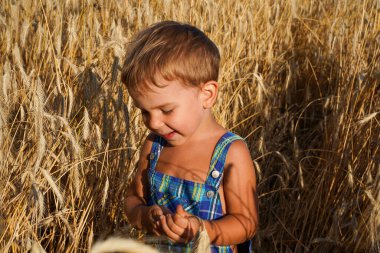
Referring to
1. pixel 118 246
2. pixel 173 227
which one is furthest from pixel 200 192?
pixel 118 246

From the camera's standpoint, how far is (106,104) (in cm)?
184

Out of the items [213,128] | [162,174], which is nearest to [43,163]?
[162,174]

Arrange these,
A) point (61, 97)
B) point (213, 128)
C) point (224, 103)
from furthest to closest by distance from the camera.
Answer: point (224, 103), point (61, 97), point (213, 128)

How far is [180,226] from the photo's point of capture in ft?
4.14

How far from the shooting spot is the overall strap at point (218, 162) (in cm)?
149

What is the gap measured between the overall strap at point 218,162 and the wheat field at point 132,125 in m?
0.34

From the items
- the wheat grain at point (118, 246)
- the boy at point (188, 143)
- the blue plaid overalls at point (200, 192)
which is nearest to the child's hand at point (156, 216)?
the boy at point (188, 143)

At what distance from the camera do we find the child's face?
1426 millimetres

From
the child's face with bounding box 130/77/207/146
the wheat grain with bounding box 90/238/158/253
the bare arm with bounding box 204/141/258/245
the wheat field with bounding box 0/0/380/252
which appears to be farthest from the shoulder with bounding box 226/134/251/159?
the wheat grain with bounding box 90/238/158/253

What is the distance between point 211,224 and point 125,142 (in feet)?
2.24

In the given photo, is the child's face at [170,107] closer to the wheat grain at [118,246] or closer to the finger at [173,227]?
the finger at [173,227]

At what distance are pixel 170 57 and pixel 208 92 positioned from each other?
0.48ft

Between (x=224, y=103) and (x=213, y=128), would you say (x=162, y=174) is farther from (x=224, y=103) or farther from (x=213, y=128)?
(x=224, y=103)

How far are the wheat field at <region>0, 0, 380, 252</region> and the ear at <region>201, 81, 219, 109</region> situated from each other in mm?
342
